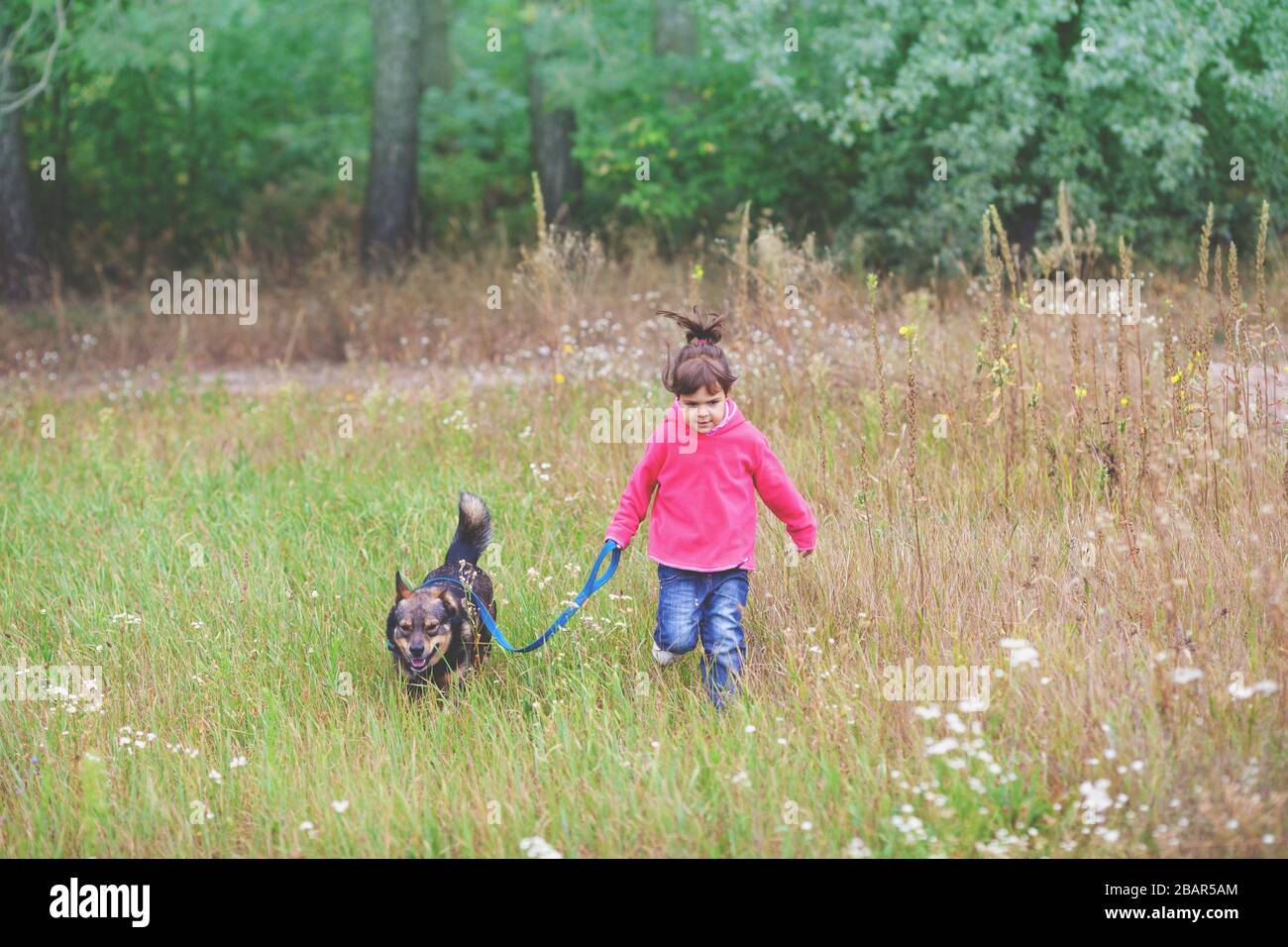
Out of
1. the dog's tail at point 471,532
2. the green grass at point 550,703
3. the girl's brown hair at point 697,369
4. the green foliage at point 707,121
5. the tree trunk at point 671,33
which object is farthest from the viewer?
the tree trunk at point 671,33

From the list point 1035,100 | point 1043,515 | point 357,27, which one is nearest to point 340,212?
point 357,27

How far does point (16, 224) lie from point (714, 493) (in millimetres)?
13359

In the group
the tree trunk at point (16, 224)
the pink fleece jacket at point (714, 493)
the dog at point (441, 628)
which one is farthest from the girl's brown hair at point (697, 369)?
the tree trunk at point (16, 224)

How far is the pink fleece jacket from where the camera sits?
4227 millimetres

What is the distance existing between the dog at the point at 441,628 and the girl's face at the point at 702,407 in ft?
3.72

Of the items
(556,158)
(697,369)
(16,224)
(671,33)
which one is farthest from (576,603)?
(16,224)

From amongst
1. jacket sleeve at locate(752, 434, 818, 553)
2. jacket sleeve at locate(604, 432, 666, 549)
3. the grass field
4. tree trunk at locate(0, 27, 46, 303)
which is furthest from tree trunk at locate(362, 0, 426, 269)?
jacket sleeve at locate(752, 434, 818, 553)

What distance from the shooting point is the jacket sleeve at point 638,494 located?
4293mm

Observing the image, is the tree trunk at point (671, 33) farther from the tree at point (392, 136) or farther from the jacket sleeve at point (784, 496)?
the jacket sleeve at point (784, 496)

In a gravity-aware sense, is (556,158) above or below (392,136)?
below

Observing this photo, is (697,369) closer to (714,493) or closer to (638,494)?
(714,493)

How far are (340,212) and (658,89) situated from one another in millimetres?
5081

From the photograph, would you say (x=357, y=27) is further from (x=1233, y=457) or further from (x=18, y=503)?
(x=1233, y=457)

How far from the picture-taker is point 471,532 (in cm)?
488
